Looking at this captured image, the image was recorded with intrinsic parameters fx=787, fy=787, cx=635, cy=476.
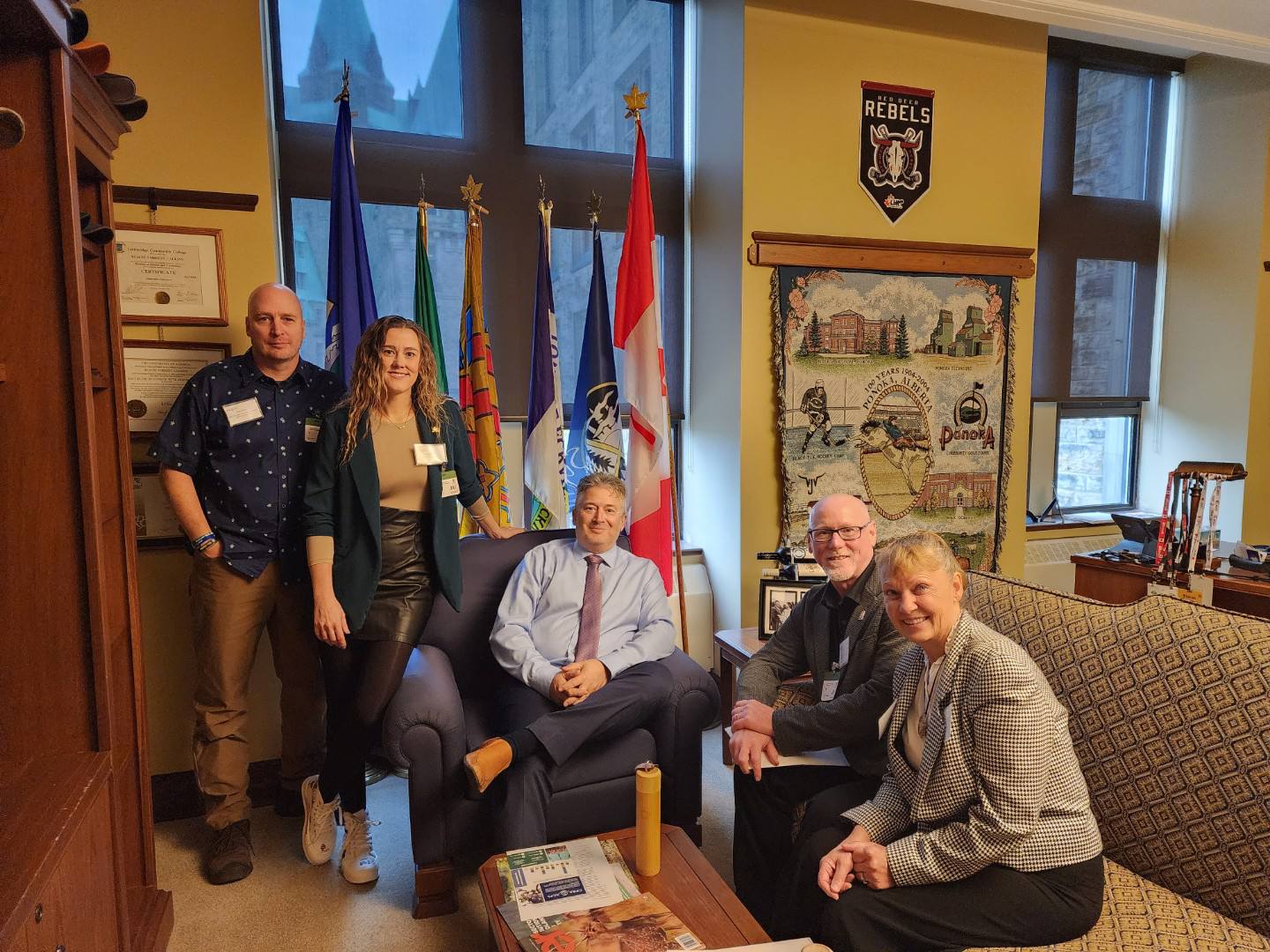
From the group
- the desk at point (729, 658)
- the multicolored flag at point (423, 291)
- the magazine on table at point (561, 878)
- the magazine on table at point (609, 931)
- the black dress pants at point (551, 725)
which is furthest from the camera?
the multicolored flag at point (423, 291)

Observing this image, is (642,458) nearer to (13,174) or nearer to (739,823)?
(739,823)

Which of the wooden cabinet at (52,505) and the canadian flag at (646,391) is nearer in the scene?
the wooden cabinet at (52,505)

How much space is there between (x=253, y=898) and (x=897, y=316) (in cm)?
320

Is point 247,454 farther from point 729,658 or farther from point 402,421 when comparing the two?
point 729,658

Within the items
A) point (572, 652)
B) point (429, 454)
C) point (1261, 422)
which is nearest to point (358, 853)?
point (572, 652)

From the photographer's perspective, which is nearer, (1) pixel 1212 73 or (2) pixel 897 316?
(2) pixel 897 316

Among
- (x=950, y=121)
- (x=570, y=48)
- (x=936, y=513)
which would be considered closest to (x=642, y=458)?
(x=936, y=513)

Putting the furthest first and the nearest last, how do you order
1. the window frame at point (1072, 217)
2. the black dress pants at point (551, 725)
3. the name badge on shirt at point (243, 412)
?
the window frame at point (1072, 217) → the name badge on shirt at point (243, 412) → the black dress pants at point (551, 725)

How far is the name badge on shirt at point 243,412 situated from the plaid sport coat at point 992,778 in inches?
77.7

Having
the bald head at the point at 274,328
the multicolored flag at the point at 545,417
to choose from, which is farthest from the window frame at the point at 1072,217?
the bald head at the point at 274,328

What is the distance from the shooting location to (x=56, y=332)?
1.49 meters

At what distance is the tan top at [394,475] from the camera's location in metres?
2.24

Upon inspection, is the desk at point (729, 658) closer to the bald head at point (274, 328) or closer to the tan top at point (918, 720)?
the tan top at point (918, 720)

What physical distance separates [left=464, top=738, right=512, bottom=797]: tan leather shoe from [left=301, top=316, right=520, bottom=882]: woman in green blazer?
0.45m
